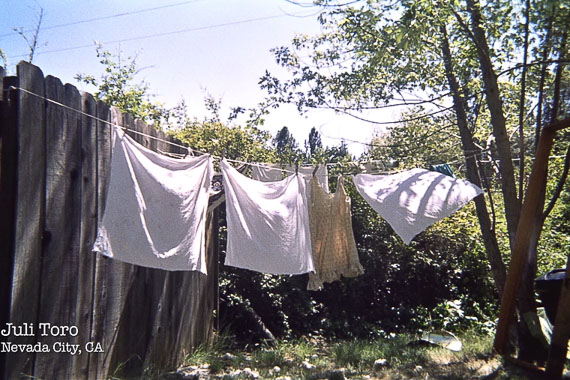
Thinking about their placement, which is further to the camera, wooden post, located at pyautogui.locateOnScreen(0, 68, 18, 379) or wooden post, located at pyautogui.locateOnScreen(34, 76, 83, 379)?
wooden post, located at pyautogui.locateOnScreen(34, 76, 83, 379)

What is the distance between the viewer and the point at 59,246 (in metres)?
3.15

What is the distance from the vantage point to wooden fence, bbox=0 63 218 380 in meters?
2.82

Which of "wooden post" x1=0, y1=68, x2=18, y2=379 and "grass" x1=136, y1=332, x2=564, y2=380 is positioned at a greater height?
"wooden post" x1=0, y1=68, x2=18, y2=379

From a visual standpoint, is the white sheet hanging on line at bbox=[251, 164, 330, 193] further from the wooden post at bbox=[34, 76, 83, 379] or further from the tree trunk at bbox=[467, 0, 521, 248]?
the wooden post at bbox=[34, 76, 83, 379]

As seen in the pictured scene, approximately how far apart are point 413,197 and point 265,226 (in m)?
1.52

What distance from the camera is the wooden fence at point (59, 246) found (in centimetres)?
282

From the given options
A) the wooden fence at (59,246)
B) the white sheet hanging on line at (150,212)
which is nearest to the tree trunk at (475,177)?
the white sheet hanging on line at (150,212)

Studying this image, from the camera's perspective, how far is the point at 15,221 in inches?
111

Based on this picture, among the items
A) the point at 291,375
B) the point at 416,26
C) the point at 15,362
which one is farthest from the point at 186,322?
the point at 416,26

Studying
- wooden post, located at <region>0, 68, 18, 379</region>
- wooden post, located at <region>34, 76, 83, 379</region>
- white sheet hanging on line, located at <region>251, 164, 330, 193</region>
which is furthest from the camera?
white sheet hanging on line, located at <region>251, 164, 330, 193</region>

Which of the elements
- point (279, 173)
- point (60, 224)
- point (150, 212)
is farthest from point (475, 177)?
point (60, 224)

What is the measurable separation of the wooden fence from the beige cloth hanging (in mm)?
1809

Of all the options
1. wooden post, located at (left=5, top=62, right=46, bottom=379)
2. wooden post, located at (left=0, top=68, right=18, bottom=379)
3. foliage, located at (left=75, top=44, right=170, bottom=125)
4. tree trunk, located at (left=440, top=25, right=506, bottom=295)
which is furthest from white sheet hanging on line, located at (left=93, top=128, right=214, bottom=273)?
foliage, located at (left=75, top=44, right=170, bottom=125)

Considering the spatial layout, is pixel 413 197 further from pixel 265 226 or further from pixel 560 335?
pixel 560 335
